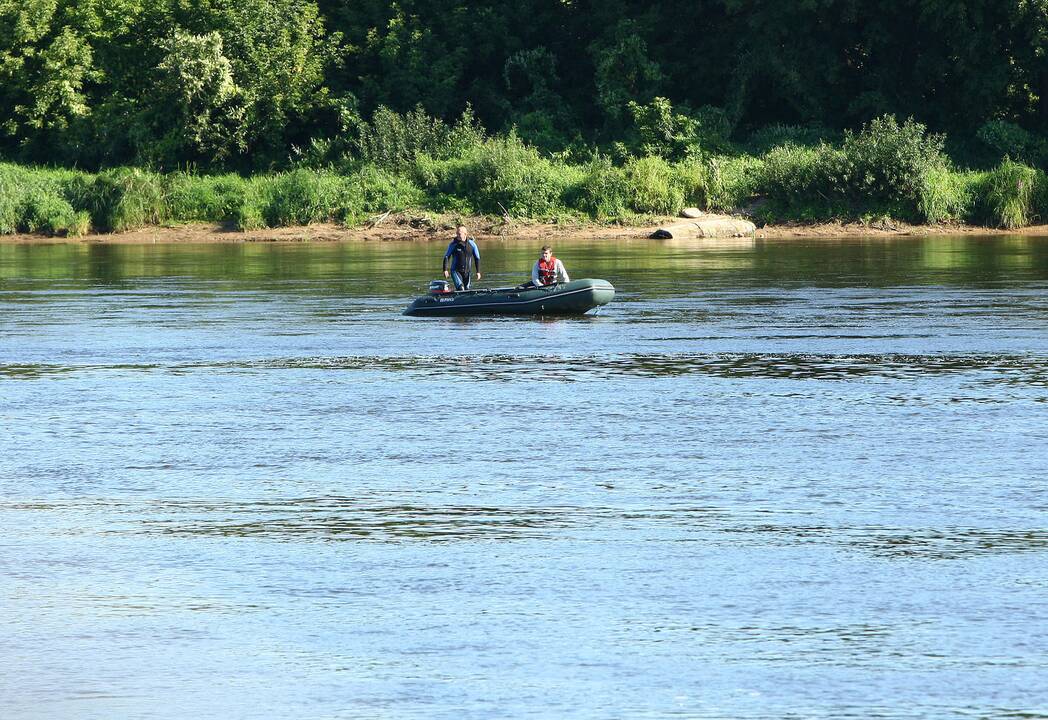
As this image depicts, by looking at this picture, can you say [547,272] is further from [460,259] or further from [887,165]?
[887,165]

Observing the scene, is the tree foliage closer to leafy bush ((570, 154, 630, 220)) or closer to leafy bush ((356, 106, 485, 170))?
leafy bush ((356, 106, 485, 170))

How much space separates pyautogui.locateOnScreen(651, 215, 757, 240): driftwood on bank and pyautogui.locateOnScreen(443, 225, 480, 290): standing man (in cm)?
2682

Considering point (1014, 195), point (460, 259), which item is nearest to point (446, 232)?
point (1014, 195)

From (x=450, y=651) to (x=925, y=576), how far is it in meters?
3.31

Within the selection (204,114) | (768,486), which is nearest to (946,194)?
(204,114)

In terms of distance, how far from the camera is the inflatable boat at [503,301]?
29.5 m

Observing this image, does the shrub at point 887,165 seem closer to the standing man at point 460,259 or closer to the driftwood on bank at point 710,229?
the driftwood on bank at point 710,229

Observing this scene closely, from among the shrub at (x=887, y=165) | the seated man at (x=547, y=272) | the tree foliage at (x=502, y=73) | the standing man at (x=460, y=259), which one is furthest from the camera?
the tree foliage at (x=502, y=73)

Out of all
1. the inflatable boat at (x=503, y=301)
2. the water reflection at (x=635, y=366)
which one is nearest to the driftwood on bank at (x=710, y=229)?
the inflatable boat at (x=503, y=301)

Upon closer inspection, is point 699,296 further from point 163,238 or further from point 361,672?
point 163,238

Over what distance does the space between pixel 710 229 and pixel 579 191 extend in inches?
206

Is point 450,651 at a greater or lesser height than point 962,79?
lesser

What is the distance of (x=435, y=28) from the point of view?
7225 centimetres

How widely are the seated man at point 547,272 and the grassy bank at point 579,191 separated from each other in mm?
29880
